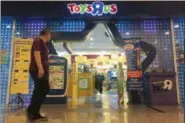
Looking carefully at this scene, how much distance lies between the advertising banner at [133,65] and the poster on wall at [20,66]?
8.19 feet

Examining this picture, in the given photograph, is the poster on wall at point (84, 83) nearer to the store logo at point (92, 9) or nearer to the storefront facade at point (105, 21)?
the storefront facade at point (105, 21)

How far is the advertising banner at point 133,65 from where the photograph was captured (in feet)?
20.7

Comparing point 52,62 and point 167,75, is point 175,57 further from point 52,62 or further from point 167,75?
point 52,62

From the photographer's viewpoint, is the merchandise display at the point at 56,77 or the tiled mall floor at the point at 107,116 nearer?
the tiled mall floor at the point at 107,116

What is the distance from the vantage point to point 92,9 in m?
6.83

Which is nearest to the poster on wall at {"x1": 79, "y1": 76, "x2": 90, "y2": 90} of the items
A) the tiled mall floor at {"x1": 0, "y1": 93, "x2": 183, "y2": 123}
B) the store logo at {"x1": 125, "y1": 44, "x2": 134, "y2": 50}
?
the store logo at {"x1": 125, "y1": 44, "x2": 134, "y2": 50}

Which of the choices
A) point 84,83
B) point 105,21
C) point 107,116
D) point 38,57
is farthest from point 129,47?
point 38,57

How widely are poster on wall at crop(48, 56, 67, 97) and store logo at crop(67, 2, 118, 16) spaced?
137cm

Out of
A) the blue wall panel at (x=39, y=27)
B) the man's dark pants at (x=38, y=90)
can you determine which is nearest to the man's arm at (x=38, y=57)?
the man's dark pants at (x=38, y=90)

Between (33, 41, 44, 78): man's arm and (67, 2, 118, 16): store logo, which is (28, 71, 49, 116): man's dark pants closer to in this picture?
(33, 41, 44, 78): man's arm

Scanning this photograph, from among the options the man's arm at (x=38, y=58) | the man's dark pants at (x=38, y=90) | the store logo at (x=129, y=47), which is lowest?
the man's dark pants at (x=38, y=90)

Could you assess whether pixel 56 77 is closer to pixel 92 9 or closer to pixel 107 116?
pixel 92 9

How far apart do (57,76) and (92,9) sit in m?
2.01

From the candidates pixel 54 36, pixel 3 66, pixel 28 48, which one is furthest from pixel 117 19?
pixel 3 66
